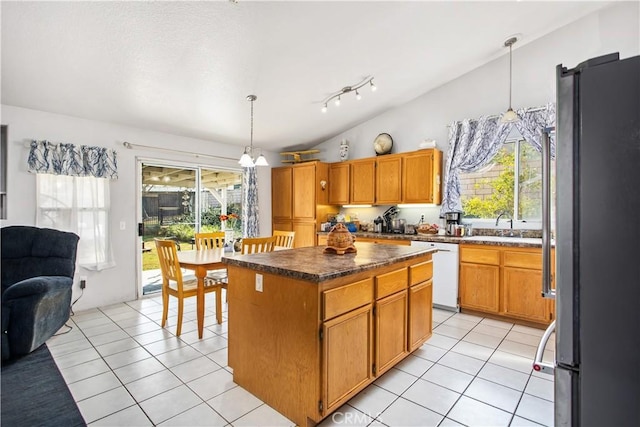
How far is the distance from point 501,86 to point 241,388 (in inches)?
181

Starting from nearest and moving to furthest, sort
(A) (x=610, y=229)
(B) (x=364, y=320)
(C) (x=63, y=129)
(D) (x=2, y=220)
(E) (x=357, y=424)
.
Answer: (A) (x=610, y=229)
(E) (x=357, y=424)
(B) (x=364, y=320)
(D) (x=2, y=220)
(C) (x=63, y=129)

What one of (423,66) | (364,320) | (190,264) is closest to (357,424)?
(364,320)

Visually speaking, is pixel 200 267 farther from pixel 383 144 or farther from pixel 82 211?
pixel 383 144

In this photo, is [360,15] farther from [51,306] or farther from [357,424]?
[51,306]

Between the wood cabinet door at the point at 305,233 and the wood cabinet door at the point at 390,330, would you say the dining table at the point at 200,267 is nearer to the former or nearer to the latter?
the wood cabinet door at the point at 390,330

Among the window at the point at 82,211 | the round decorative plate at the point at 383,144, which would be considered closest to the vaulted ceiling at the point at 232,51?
the round decorative plate at the point at 383,144

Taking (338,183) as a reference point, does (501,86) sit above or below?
above

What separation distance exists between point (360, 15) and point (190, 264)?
9.26 feet

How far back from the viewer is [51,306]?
2.70 m

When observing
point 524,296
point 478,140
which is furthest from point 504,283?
point 478,140

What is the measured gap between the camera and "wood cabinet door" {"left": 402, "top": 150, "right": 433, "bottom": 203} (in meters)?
4.36

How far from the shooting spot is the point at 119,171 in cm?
406

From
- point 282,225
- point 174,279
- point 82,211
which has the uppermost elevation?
point 82,211

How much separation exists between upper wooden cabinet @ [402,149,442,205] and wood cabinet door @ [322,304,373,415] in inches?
110
